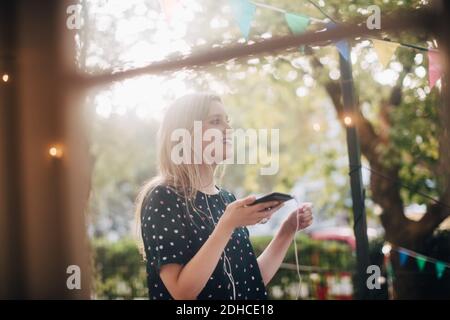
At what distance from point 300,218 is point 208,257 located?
16.3 inches

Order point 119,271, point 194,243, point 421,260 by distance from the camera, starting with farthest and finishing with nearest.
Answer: point 119,271 < point 421,260 < point 194,243

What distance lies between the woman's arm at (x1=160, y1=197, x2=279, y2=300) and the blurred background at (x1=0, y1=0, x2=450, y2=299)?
0.84 metres

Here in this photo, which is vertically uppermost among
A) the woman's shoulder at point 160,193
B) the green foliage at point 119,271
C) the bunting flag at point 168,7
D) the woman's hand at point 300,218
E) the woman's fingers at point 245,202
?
the bunting flag at point 168,7

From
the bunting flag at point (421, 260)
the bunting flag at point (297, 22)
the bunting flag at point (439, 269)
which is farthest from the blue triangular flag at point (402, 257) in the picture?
the bunting flag at point (297, 22)

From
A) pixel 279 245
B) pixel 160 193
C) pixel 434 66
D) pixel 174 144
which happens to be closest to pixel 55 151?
pixel 174 144

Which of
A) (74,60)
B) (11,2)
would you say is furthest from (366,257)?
(11,2)

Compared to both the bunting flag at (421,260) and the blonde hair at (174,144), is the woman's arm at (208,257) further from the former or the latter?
the bunting flag at (421,260)

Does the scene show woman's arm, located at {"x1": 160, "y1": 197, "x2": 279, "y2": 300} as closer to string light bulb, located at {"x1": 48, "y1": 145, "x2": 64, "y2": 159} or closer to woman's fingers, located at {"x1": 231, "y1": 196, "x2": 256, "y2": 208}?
woman's fingers, located at {"x1": 231, "y1": 196, "x2": 256, "y2": 208}

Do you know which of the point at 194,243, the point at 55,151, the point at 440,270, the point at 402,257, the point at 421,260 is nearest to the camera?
the point at 194,243

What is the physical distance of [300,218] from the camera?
168 cm

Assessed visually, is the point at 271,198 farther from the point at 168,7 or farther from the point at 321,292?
the point at 321,292

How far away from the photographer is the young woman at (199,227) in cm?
146

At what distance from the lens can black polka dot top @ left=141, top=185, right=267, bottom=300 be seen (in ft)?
4.83

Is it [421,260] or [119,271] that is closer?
[421,260]
